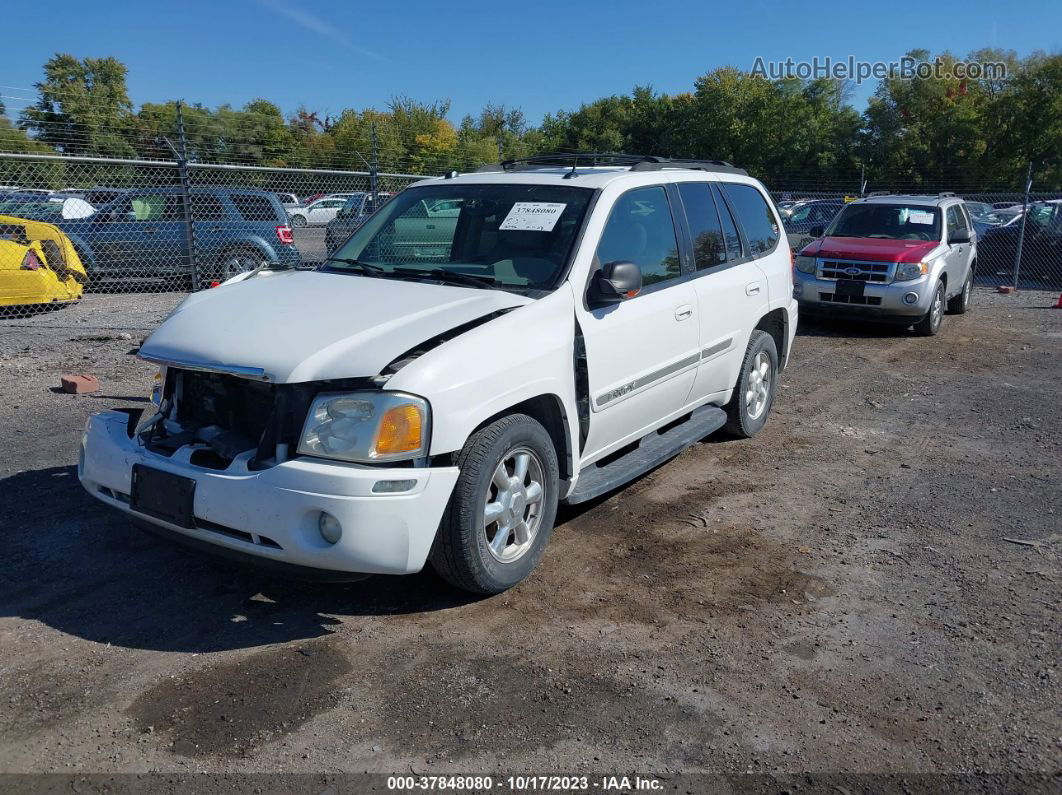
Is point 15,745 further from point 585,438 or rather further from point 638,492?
point 638,492

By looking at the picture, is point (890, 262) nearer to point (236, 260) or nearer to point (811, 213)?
point (236, 260)

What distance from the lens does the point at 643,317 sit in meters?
4.79

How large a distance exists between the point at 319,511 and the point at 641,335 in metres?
2.12

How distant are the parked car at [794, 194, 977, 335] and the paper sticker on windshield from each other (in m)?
7.78

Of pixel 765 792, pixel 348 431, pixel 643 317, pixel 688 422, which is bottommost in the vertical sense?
pixel 765 792

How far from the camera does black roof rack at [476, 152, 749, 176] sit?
17.9 ft

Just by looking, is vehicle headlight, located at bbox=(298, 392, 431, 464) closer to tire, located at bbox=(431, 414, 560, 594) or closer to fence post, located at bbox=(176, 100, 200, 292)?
tire, located at bbox=(431, 414, 560, 594)

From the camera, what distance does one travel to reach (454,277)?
454cm

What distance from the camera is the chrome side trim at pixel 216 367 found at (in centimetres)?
356

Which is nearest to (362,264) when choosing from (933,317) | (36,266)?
(36,266)

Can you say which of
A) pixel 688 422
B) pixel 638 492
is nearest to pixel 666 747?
pixel 638 492

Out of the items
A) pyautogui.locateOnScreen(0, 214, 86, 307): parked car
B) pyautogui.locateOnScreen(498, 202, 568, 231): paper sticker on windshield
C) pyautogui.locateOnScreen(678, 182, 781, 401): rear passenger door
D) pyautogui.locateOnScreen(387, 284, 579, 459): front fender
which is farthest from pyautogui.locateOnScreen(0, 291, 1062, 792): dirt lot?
pyautogui.locateOnScreen(0, 214, 86, 307): parked car

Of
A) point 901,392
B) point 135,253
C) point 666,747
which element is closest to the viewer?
point 666,747

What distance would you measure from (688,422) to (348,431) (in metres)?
2.90
